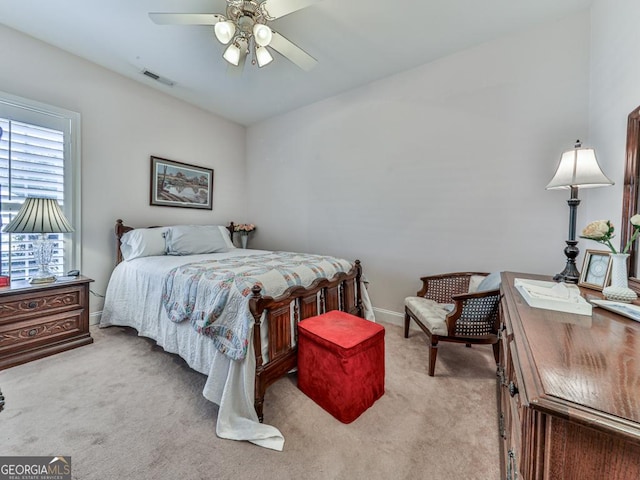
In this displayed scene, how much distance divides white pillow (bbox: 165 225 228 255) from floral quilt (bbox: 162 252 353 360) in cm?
77

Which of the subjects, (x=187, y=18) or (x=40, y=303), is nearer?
(x=187, y=18)

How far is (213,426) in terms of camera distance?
5.09ft

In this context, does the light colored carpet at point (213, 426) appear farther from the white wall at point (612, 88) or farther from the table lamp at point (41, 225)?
the white wall at point (612, 88)

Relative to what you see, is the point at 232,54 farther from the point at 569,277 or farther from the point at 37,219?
the point at 569,277

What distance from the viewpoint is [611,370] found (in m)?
0.61

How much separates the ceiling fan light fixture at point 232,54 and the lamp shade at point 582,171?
7.84 feet

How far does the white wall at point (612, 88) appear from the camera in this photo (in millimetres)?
1441

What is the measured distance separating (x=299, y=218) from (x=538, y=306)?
3120 millimetres

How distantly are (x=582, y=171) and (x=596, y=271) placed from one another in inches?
22.0

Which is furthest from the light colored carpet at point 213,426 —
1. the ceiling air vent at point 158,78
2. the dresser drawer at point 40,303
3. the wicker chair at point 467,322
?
the ceiling air vent at point 158,78

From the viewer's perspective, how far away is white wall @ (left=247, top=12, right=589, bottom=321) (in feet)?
7.37

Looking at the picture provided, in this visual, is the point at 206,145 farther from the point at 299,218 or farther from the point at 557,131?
the point at 557,131

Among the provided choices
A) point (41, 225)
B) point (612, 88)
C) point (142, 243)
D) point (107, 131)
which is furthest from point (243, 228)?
point (612, 88)

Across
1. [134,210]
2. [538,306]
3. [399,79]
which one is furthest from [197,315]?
[399,79]
